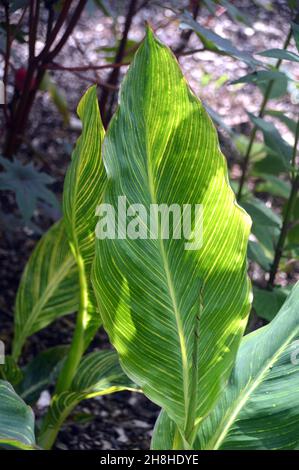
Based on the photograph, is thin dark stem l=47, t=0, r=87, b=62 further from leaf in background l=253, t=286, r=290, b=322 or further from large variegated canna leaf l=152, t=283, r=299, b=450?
large variegated canna leaf l=152, t=283, r=299, b=450

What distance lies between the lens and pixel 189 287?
3.42 feet

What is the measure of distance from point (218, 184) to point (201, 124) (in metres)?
0.08

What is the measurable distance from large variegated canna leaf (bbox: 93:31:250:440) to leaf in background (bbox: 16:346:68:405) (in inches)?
19.2

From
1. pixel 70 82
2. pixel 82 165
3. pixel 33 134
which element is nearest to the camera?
pixel 82 165

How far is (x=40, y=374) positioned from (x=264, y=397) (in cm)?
58

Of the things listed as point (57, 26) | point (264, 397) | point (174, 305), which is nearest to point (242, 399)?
point (264, 397)

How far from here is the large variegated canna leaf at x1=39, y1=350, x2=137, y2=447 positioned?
4.27 feet

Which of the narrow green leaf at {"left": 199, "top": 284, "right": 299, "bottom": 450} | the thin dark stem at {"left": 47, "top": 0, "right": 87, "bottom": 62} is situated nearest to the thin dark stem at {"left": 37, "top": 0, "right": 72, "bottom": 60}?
the thin dark stem at {"left": 47, "top": 0, "right": 87, "bottom": 62}

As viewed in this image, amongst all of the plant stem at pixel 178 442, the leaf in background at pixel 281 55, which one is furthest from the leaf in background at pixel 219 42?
the plant stem at pixel 178 442

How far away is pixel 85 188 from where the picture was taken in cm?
124

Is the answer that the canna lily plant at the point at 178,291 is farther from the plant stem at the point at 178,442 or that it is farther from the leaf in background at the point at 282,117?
the leaf in background at the point at 282,117

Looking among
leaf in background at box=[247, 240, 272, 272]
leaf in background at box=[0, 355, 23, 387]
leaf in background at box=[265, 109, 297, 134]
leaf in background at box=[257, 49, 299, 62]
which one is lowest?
leaf in background at box=[0, 355, 23, 387]
